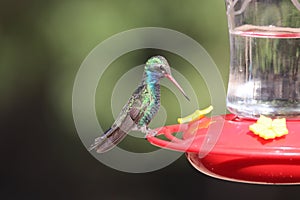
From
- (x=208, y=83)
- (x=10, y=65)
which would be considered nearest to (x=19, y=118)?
(x=10, y=65)

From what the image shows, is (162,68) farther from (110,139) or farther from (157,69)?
(110,139)

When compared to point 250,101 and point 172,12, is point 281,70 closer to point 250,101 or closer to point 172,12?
point 250,101

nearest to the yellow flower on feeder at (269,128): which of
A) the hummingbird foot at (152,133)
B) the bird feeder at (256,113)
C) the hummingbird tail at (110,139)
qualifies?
the bird feeder at (256,113)

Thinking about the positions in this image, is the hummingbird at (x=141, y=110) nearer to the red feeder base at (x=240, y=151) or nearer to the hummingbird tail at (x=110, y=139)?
the hummingbird tail at (x=110, y=139)

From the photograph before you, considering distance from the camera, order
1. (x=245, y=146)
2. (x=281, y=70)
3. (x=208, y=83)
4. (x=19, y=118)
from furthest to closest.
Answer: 1. (x=19, y=118)
2. (x=208, y=83)
3. (x=281, y=70)
4. (x=245, y=146)

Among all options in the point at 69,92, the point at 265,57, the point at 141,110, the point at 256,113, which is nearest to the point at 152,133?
the point at 141,110

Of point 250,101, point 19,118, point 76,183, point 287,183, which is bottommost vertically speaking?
point 76,183
